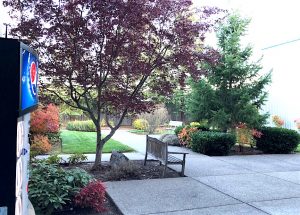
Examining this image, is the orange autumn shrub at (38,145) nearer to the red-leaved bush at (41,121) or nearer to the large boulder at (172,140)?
the red-leaved bush at (41,121)

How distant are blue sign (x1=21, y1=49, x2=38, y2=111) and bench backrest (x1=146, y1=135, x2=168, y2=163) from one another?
4.71 meters

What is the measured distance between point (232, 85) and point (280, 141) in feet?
8.05

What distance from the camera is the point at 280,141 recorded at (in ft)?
34.4

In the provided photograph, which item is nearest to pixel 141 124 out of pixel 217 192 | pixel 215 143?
pixel 215 143

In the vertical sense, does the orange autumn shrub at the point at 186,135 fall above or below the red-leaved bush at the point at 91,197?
above

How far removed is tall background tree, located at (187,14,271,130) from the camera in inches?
429

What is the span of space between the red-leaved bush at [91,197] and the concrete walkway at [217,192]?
0.37 metres

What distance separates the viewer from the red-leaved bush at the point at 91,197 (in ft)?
14.8

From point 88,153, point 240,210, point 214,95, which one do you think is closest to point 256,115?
point 214,95

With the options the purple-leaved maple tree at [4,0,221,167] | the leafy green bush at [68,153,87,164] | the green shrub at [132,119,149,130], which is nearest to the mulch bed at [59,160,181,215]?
the leafy green bush at [68,153,87,164]

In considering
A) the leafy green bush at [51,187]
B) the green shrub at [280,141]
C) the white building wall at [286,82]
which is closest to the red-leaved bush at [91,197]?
the leafy green bush at [51,187]

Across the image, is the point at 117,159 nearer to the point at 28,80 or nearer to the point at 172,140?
the point at 172,140

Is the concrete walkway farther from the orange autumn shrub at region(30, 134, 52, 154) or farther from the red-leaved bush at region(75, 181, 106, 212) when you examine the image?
the orange autumn shrub at region(30, 134, 52, 154)

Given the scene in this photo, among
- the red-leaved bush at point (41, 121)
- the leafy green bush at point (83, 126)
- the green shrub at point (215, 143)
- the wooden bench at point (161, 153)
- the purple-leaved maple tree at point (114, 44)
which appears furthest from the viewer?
the leafy green bush at point (83, 126)
